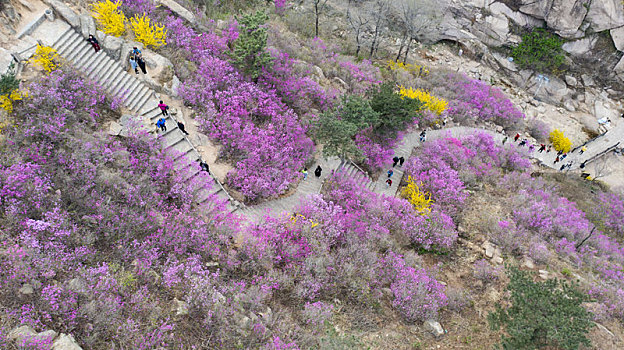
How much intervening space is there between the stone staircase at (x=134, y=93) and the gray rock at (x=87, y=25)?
1.06 ft

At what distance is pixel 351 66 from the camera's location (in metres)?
27.2

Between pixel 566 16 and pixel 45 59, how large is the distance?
151 ft

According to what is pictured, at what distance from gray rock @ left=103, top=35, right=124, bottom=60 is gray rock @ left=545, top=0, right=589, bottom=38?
41790 millimetres

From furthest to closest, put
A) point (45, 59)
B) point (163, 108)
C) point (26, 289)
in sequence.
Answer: point (163, 108) < point (45, 59) < point (26, 289)

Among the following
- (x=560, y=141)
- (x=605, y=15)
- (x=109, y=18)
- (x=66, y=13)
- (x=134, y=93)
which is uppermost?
(x=605, y=15)

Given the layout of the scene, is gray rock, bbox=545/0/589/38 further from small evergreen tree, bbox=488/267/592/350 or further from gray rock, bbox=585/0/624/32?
small evergreen tree, bbox=488/267/592/350

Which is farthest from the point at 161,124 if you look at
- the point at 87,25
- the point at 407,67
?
the point at 407,67

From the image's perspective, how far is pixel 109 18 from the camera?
57.4ft

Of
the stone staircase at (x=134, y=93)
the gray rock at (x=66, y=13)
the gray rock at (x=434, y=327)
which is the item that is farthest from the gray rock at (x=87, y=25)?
the gray rock at (x=434, y=327)

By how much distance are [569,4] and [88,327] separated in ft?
158

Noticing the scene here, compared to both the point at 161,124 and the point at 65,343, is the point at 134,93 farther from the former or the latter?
the point at 65,343

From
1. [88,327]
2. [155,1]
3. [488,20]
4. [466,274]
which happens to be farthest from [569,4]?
[88,327]

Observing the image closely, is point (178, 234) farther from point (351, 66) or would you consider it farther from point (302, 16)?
point (302, 16)

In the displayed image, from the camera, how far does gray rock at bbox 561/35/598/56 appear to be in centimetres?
3753
